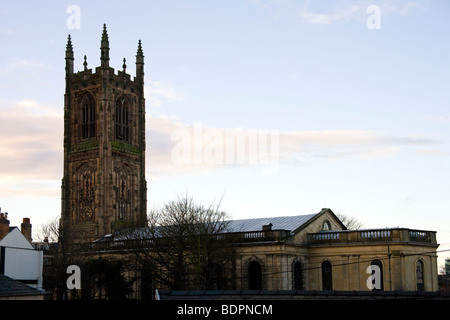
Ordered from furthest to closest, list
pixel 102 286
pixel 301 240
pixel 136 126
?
pixel 136 126 < pixel 301 240 < pixel 102 286

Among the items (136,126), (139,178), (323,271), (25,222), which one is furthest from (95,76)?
(323,271)

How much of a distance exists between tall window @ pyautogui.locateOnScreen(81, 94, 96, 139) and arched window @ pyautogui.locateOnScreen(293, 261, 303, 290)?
5282 centimetres

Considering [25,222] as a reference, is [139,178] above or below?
above

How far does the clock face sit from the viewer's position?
325ft

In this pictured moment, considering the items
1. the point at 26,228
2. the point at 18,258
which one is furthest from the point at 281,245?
the point at 26,228

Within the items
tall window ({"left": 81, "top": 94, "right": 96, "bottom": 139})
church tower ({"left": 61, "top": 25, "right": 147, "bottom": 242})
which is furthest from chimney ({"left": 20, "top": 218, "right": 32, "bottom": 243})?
tall window ({"left": 81, "top": 94, "right": 96, "bottom": 139})

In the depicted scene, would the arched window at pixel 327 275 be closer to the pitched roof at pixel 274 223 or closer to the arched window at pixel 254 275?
the pitched roof at pixel 274 223

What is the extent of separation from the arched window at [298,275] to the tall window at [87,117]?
173ft

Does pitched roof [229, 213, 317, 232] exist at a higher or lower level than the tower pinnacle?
lower

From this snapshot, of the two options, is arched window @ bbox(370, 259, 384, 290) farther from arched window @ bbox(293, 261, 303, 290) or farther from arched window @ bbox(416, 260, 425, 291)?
arched window @ bbox(293, 261, 303, 290)

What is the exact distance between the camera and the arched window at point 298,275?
60344 mm

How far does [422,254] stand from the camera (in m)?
57.8

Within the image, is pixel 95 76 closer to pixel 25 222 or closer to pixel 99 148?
pixel 99 148
